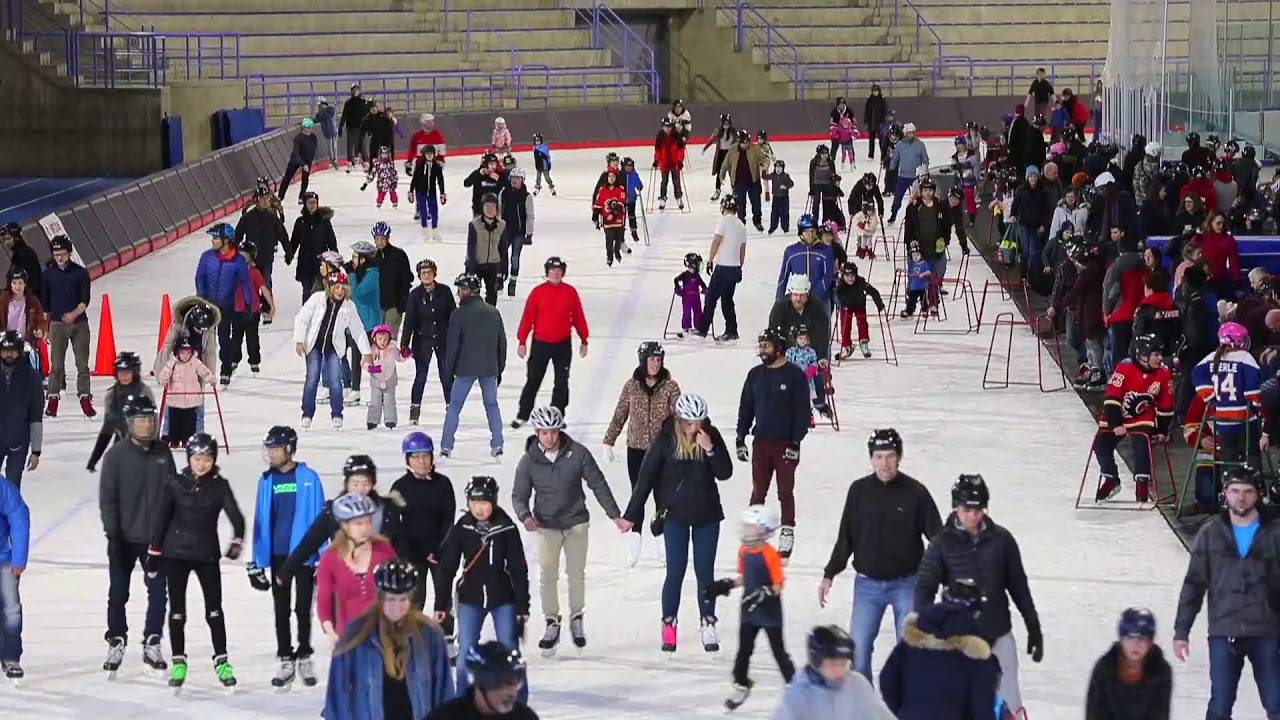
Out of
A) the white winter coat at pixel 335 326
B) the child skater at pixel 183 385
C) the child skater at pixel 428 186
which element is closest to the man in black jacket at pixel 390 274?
the white winter coat at pixel 335 326

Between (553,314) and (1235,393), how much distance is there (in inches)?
219

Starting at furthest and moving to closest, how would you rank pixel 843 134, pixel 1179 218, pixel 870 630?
pixel 843 134, pixel 1179 218, pixel 870 630

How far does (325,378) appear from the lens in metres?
17.8

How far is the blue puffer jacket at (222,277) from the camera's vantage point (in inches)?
749

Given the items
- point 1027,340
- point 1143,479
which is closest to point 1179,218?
point 1027,340

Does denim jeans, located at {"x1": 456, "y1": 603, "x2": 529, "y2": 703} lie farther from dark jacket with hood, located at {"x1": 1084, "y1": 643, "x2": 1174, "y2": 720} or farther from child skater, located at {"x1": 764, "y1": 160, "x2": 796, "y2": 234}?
child skater, located at {"x1": 764, "y1": 160, "x2": 796, "y2": 234}

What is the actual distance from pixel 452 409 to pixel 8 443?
3626 millimetres

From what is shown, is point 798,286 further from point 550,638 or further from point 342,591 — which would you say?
point 342,591

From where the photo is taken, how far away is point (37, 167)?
42.8m

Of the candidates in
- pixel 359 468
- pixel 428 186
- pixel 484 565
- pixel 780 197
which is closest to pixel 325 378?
pixel 484 565

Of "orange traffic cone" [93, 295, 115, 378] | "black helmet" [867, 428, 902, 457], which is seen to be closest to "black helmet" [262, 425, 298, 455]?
"black helmet" [867, 428, 902, 457]

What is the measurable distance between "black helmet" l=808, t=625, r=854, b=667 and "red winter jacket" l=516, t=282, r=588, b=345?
1002 cm

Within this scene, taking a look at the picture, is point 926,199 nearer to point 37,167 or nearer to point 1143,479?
point 1143,479

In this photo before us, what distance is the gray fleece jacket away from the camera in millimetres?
11398
